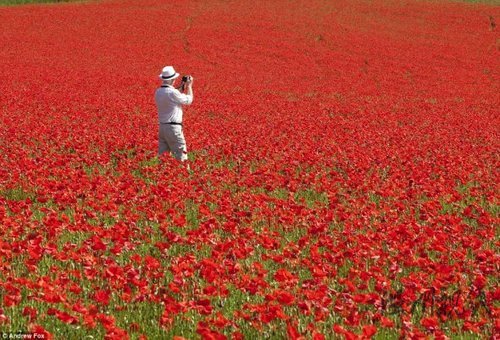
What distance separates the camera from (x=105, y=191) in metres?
8.05

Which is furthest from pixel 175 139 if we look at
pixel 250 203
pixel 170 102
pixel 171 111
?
pixel 250 203

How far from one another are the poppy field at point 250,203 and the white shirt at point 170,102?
87cm

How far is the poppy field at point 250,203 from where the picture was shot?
4320 mm

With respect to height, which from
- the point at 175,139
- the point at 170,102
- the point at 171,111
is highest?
the point at 170,102

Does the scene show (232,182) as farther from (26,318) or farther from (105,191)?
(26,318)

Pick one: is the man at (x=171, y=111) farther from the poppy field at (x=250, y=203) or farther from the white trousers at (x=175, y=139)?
the poppy field at (x=250, y=203)

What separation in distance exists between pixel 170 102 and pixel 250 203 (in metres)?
4.47

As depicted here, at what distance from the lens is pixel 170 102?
11.6 metres

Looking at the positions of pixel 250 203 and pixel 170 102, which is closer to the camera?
pixel 250 203

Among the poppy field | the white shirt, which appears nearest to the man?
the white shirt

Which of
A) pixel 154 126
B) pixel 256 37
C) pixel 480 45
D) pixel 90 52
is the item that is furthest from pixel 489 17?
pixel 154 126

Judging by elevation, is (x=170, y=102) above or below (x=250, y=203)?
above

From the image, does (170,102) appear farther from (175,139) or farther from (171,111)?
(175,139)

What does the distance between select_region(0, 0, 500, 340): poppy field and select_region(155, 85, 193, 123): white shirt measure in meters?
0.87
